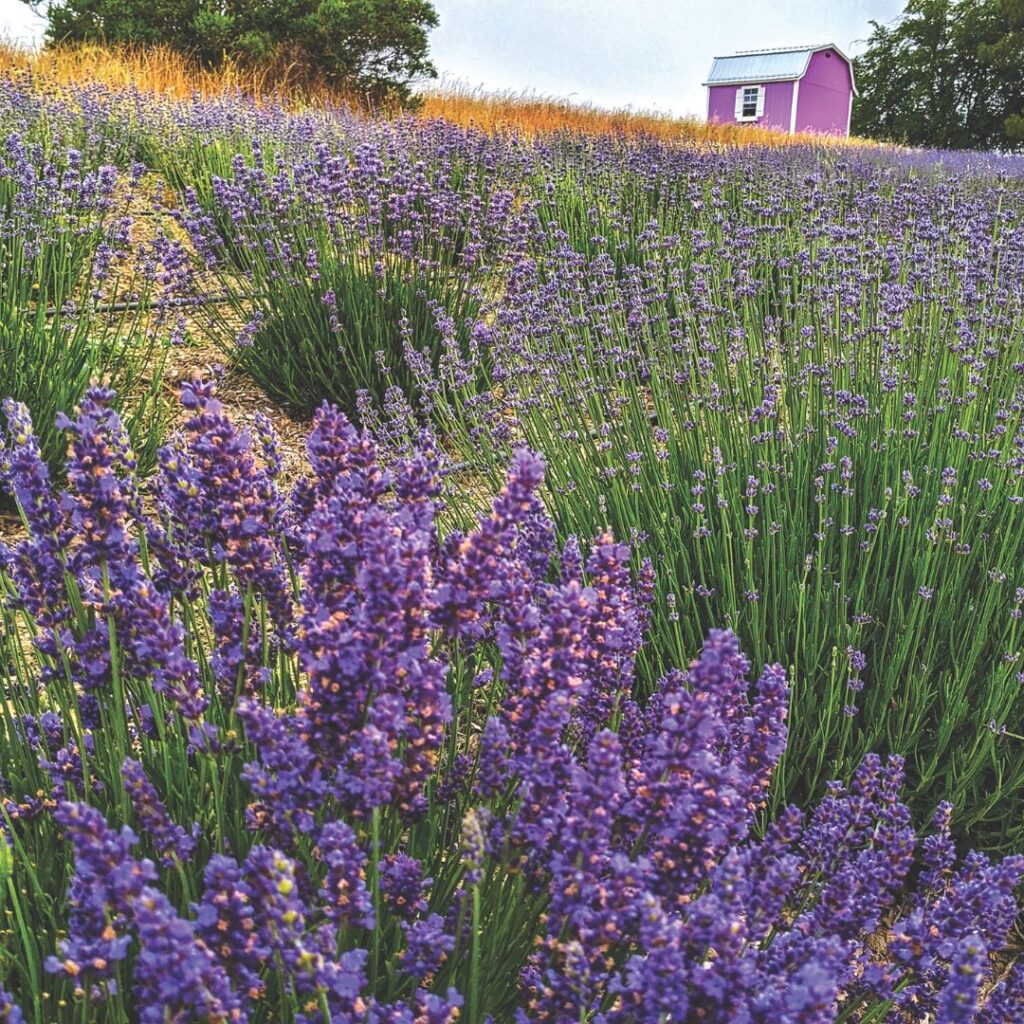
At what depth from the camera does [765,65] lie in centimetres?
3353

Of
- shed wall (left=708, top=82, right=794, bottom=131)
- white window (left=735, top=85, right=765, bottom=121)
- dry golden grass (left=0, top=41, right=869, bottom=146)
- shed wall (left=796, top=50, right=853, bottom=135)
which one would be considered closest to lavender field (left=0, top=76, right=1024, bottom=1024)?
dry golden grass (left=0, top=41, right=869, bottom=146)

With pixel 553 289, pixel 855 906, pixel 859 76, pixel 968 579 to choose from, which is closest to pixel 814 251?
pixel 553 289

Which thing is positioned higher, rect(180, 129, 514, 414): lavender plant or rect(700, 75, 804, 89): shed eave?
rect(700, 75, 804, 89): shed eave

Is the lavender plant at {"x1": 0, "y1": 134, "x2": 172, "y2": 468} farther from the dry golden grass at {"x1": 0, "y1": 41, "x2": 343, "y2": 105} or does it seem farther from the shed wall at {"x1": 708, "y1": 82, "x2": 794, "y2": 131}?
the shed wall at {"x1": 708, "y1": 82, "x2": 794, "y2": 131}

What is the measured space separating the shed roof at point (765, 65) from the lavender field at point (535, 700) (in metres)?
32.6

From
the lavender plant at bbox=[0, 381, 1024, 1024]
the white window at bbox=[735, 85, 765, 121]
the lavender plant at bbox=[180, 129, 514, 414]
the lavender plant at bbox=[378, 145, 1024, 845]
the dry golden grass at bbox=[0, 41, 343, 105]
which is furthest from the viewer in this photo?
the white window at bbox=[735, 85, 765, 121]

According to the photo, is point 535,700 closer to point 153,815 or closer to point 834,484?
point 153,815

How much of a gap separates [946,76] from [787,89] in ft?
23.7

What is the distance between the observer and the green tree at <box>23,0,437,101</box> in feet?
45.8

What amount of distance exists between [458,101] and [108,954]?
678 inches

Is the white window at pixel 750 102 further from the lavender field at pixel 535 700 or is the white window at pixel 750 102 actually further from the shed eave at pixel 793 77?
the lavender field at pixel 535 700

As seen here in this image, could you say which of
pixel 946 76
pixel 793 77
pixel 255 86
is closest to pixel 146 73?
pixel 255 86

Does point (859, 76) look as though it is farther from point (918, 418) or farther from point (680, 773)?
point (680, 773)

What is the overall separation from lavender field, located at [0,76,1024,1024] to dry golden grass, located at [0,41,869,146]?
25.1 feet
